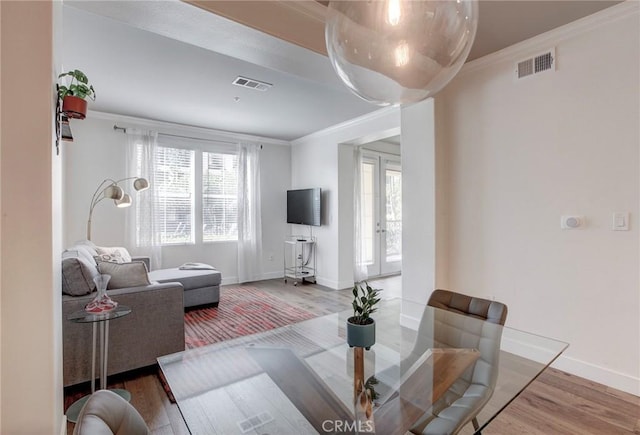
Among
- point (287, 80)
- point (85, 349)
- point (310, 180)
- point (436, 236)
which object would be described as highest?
point (287, 80)

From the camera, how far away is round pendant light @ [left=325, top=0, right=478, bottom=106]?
991 millimetres

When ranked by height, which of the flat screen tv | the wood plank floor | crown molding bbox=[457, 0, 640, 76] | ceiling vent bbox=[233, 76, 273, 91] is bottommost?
the wood plank floor

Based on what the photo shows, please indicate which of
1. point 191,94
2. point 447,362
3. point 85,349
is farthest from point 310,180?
point 447,362

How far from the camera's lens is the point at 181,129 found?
5086 millimetres

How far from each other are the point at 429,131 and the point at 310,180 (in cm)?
291

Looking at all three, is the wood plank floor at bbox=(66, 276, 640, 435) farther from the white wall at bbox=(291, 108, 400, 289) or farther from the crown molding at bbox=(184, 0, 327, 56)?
the white wall at bbox=(291, 108, 400, 289)

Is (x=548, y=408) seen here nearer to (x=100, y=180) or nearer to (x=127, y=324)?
(x=127, y=324)

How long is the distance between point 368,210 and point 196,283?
3.35m

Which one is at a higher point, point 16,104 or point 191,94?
point 191,94

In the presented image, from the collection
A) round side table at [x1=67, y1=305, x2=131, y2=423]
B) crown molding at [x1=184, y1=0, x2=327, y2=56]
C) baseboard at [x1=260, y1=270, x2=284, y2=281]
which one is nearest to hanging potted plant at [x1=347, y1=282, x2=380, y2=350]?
round side table at [x1=67, y1=305, x2=131, y2=423]

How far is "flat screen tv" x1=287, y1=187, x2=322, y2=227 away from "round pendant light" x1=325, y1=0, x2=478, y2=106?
4215 mm

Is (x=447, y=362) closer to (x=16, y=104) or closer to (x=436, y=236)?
(x=436, y=236)

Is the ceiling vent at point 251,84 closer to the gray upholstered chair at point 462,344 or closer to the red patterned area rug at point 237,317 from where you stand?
the red patterned area rug at point 237,317

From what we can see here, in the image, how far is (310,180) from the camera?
19.1 feet
